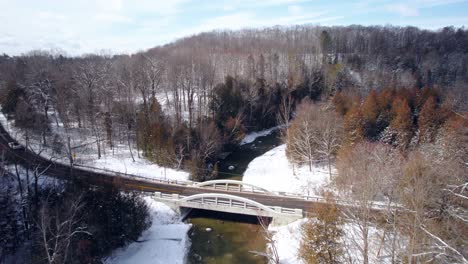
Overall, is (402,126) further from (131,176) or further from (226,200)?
(131,176)

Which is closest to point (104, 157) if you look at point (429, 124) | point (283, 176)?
point (283, 176)

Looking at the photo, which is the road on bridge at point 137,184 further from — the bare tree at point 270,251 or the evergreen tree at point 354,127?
the evergreen tree at point 354,127

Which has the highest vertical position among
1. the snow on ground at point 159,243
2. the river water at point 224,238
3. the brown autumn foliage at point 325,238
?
the brown autumn foliage at point 325,238

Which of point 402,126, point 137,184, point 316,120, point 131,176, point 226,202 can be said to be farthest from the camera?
point 316,120

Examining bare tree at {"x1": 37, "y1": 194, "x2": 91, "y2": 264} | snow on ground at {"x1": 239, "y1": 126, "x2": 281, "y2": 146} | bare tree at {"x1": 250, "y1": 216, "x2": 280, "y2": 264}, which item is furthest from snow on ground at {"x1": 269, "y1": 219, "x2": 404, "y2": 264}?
snow on ground at {"x1": 239, "y1": 126, "x2": 281, "y2": 146}

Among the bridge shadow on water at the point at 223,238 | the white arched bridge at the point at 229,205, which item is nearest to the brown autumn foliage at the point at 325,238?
the bridge shadow on water at the point at 223,238

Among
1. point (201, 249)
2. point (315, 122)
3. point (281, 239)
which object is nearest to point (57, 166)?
point (201, 249)

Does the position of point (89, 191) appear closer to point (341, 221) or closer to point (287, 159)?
point (341, 221)
